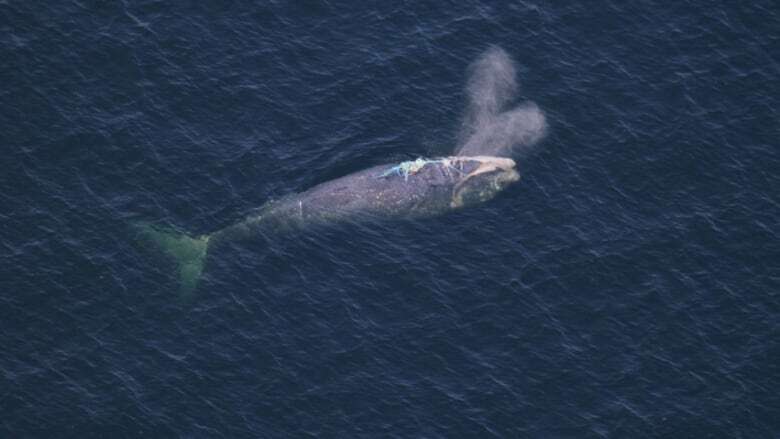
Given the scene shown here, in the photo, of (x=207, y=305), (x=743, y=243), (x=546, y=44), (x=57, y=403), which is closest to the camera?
(x=57, y=403)

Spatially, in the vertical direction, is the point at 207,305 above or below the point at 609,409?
above

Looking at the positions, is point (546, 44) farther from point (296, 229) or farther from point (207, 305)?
point (207, 305)

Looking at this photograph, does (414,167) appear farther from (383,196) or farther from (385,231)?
(385,231)

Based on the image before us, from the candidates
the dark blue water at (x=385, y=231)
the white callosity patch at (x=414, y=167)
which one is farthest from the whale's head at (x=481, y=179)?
the dark blue water at (x=385, y=231)

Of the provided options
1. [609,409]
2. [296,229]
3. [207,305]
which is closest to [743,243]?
[609,409]

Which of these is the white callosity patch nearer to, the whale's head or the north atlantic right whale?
the north atlantic right whale

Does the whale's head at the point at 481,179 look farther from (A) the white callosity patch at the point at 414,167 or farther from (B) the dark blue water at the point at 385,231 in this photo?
(B) the dark blue water at the point at 385,231
